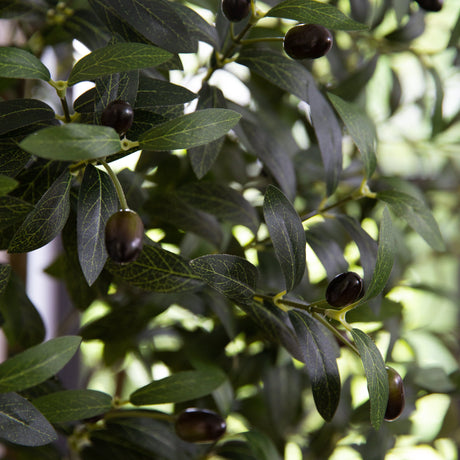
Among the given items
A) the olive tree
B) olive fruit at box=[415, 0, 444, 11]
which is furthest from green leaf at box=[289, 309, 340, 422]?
olive fruit at box=[415, 0, 444, 11]

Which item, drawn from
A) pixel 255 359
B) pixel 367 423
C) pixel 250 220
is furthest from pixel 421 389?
pixel 250 220

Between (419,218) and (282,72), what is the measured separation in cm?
20

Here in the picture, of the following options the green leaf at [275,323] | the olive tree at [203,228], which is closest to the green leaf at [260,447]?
the olive tree at [203,228]

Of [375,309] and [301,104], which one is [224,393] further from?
[301,104]

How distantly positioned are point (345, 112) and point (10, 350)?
50 centimetres

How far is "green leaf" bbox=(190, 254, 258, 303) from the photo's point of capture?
1.29 ft

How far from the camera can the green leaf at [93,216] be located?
1.21 ft

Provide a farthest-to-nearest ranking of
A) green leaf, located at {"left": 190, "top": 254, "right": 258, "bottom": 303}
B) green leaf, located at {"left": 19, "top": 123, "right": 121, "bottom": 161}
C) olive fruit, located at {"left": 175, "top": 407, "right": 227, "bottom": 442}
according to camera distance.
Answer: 1. olive fruit, located at {"left": 175, "top": 407, "right": 227, "bottom": 442}
2. green leaf, located at {"left": 190, "top": 254, "right": 258, "bottom": 303}
3. green leaf, located at {"left": 19, "top": 123, "right": 121, "bottom": 161}

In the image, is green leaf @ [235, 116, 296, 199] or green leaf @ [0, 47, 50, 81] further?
green leaf @ [235, 116, 296, 199]

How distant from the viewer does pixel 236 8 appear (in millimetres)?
432

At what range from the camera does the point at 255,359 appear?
71 centimetres

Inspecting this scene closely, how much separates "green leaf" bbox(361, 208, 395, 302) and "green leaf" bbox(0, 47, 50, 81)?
266mm

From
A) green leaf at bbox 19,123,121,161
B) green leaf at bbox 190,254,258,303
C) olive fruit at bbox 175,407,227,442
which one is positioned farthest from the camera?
olive fruit at bbox 175,407,227,442

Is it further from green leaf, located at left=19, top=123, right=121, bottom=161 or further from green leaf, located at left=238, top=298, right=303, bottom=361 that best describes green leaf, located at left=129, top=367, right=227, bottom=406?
green leaf, located at left=19, top=123, right=121, bottom=161
